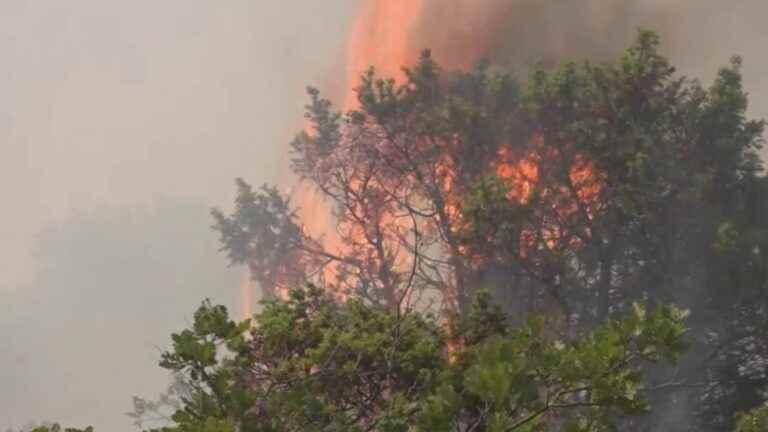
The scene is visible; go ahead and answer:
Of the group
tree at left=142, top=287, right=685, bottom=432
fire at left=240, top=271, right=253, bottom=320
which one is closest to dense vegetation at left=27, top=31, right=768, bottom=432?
tree at left=142, top=287, right=685, bottom=432

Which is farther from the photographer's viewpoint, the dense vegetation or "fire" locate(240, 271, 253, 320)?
"fire" locate(240, 271, 253, 320)

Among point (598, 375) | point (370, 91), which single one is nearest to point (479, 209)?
point (370, 91)

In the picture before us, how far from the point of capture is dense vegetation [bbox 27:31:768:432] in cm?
820

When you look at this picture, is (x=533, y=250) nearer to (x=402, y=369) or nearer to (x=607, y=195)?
(x=607, y=195)

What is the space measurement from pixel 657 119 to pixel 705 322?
4881mm

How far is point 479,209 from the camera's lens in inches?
614

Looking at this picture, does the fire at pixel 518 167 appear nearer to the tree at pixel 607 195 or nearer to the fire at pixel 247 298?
the tree at pixel 607 195

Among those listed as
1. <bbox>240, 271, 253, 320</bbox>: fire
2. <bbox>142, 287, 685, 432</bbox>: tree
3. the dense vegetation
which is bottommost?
<bbox>142, 287, 685, 432</bbox>: tree

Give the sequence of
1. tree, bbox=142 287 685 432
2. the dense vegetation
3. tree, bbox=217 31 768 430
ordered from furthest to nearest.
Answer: tree, bbox=217 31 768 430 < the dense vegetation < tree, bbox=142 287 685 432

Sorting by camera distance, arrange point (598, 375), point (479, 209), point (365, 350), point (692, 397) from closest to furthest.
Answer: point (598, 375), point (365, 350), point (479, 209), point (692, 397)

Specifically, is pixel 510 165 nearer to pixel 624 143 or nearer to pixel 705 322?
pixel 624 143

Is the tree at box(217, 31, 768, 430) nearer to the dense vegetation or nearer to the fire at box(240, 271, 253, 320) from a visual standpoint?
the dense vegetation

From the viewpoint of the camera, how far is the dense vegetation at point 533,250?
26.9 ft

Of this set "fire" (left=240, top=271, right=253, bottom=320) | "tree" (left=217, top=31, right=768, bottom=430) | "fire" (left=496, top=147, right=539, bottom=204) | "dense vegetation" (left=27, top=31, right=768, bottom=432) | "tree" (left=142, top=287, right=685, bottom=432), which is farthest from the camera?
"fire" (left=240, top=271, right=253, bottom=320)
